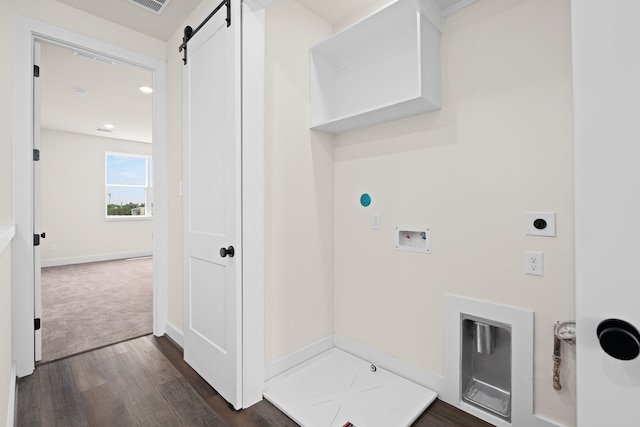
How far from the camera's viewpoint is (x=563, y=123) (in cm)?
139

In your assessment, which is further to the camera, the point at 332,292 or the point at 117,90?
the point at 117,90

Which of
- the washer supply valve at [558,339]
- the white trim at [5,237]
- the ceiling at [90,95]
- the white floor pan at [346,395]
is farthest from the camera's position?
the ceiling at [90,95]

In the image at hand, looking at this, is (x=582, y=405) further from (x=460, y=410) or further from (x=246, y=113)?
(x=246, y=113)

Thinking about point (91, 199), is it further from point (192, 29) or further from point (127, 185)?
point (192, 29)

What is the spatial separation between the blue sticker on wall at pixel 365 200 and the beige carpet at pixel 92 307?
234 cm

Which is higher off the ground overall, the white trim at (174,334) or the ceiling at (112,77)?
the ceiling at (112,77)

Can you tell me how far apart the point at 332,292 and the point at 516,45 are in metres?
1.96

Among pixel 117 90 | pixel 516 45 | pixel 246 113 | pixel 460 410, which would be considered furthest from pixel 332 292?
pixel 117 90

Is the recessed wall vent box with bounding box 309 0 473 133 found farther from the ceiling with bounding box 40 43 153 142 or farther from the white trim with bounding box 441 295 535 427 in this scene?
the ceiling with bounding box 40 43 153 142

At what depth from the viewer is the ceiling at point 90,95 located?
127 inches

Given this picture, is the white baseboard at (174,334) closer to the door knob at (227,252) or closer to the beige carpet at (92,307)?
the beige carpet at (92,307)

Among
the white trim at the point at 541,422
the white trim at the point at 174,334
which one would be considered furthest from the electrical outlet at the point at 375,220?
the white trim at the point at 174,334

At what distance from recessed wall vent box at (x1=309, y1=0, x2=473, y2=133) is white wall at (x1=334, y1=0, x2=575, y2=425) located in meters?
0.13

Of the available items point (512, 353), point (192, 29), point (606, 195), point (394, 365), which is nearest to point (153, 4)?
point (192, 29)
